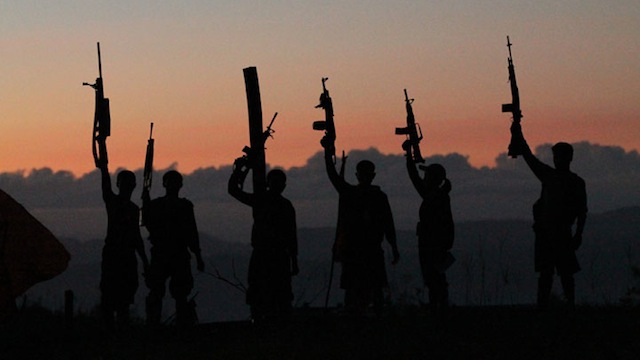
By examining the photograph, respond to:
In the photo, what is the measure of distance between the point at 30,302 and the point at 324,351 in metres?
11.8

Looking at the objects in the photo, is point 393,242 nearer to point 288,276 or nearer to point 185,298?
point 288,276

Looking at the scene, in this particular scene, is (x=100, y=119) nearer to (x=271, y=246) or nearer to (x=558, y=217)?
(x=271, y=246)

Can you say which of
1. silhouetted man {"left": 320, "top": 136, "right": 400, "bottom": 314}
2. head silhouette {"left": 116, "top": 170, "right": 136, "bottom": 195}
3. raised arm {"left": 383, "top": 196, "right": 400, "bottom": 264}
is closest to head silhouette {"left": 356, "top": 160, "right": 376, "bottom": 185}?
silhouetted man {"left": 320, "top": 136, "right": 400, "bottom": 314}

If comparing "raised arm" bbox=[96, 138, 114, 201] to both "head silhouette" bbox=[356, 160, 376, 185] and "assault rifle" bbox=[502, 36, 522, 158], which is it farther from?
"assault rifle" bbox=[502, 36, 522, 158]

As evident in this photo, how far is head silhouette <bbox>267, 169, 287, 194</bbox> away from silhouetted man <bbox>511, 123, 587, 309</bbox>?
10.5 feet

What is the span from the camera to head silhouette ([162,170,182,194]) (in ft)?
67.6

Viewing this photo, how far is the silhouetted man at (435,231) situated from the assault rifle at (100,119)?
4.75 meters

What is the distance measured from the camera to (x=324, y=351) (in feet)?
56.5

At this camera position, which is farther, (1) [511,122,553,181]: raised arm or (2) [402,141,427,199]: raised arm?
(2) [402,141,427,199]: raised arm

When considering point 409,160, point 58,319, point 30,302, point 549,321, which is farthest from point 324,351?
point 30,302

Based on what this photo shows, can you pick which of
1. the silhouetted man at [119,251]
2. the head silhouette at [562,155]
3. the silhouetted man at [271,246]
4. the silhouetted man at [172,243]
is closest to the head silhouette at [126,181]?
the silhouetted man at [119,251]

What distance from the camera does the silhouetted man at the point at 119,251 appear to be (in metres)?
21.2

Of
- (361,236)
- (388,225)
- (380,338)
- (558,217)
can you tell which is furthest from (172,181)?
(558,217)

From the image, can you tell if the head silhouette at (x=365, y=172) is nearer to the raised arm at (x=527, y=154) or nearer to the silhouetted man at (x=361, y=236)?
the silhouetted man at (x=361, y=236)
